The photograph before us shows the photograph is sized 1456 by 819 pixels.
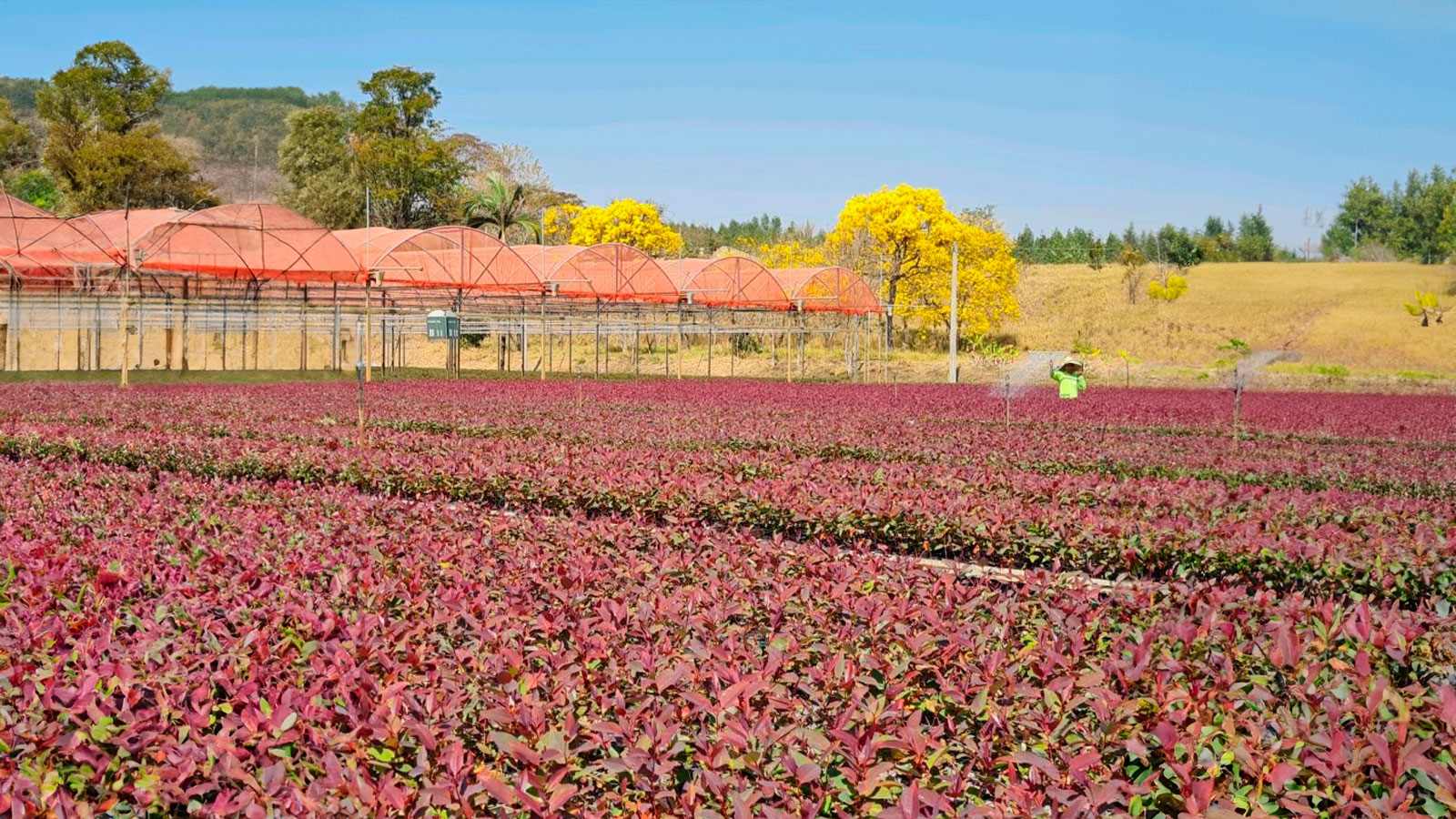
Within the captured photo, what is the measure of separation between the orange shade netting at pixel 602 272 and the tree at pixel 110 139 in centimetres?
2205

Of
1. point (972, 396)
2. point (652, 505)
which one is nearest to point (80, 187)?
point (972, 396)

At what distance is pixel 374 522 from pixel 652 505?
2191 mm

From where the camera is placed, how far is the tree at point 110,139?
46125mm

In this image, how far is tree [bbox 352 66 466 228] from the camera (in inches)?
1853

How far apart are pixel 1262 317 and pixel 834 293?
2600cm

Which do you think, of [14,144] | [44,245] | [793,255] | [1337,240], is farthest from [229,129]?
[1337,240]

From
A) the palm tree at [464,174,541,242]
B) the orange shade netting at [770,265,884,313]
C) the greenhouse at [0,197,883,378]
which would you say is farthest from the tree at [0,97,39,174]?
the orange shade netting at [770,265,884,313]

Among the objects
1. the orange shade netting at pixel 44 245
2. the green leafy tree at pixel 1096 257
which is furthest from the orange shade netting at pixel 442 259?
the green leafy tree at pixel 1096 257

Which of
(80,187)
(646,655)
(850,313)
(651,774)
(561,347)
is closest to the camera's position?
(651,774)

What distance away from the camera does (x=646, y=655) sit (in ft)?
10.5

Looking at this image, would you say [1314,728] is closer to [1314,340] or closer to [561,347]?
[561,347]

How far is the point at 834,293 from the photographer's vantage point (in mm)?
33031

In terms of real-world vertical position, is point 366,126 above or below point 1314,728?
above

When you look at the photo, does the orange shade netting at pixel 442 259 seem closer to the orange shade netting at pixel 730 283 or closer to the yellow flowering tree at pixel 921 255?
the orange shade netting at pixel 730 283
